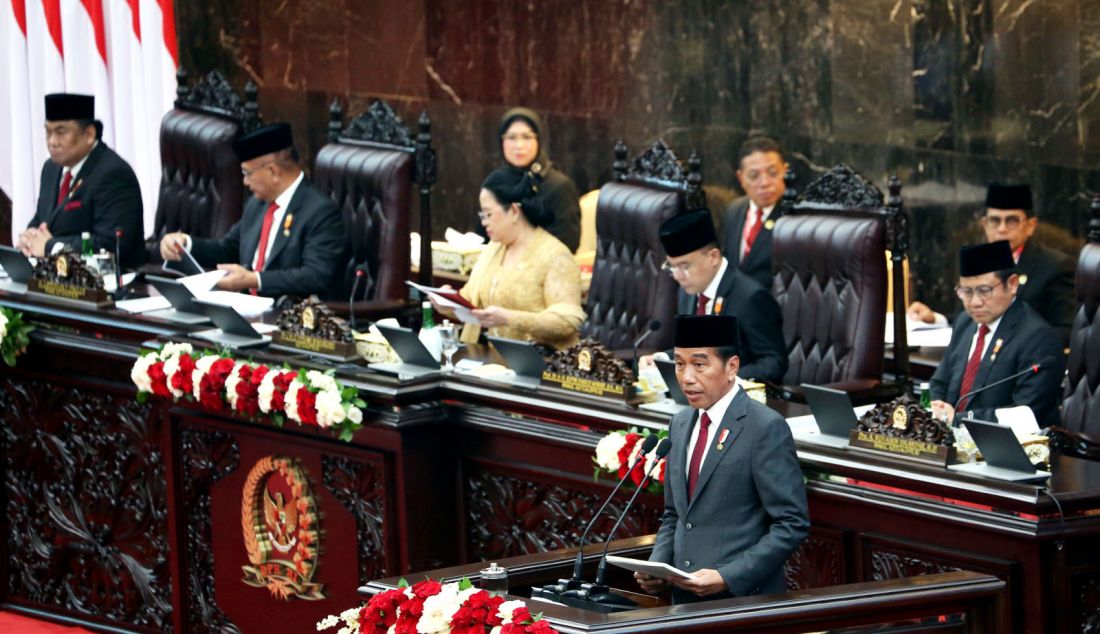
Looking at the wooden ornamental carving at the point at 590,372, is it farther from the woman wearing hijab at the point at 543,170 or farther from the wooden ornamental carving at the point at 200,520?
the woman wearing hijab at the point at 543,170

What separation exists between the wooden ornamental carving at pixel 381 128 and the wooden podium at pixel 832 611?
3547mm

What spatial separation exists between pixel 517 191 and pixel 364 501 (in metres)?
1.10

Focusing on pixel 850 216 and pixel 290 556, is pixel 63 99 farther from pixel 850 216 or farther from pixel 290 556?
pixel 850 216

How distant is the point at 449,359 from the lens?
5.32 m

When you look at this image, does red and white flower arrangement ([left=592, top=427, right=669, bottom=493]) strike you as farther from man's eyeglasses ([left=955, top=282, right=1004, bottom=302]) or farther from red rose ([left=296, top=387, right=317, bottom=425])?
man's eyeglasses ([left=955, top=282, right=1004, bottom=302])

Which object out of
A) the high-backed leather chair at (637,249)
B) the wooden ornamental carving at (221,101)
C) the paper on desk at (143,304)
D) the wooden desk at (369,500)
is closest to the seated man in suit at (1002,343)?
the wooden desk at (369,500)

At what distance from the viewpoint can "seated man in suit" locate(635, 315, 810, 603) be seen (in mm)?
3586

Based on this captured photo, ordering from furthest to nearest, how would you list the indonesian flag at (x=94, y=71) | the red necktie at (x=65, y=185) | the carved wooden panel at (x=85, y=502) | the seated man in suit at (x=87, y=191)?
the indonesian flag at (x=94, y=71), the red necktie at (x=65, y=185), the seated man in suit at (x=87, y=191), the carved wooden panel at (x=85, y=502)

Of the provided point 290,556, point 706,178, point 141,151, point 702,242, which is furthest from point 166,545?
point 141,151

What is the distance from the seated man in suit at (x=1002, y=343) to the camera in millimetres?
4816

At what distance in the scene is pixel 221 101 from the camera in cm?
760

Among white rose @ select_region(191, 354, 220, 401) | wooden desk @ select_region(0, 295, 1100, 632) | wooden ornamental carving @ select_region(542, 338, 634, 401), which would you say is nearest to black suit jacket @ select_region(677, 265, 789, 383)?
wooden ornamental carving @ select_region(542, 338, 634, 401)

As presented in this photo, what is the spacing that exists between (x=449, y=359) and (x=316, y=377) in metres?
0.42

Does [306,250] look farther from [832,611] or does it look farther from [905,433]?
[832,611]
